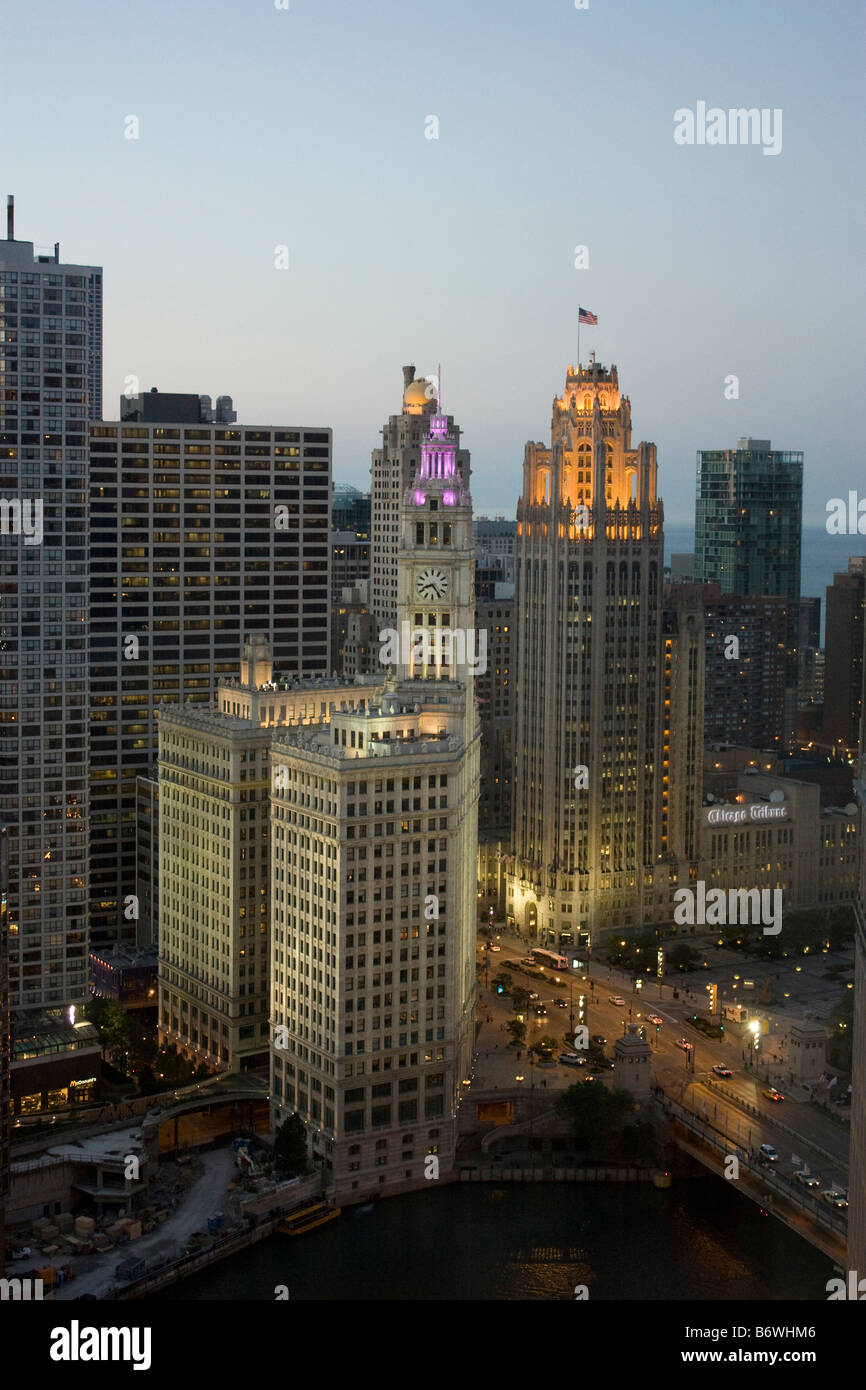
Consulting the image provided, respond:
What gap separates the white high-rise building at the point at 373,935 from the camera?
200ft

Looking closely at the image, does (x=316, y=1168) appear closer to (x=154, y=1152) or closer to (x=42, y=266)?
(x=154, y=1152)

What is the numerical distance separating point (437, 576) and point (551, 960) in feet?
89.0

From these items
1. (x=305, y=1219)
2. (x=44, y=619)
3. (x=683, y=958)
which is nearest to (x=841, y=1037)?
(x=683, y=958)

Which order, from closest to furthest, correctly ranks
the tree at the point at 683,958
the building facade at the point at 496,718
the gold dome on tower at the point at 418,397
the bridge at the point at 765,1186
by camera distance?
the bridge at the point at 765,1186 < the tree at the point at 683,958 < the building facade at the point at 496,718 < the gold dome on tower at the point at 418,397

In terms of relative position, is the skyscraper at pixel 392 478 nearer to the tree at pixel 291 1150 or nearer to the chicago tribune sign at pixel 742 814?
the chicago tribune sign at pixel 742 814

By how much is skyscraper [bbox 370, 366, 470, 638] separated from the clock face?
5041 centimetres

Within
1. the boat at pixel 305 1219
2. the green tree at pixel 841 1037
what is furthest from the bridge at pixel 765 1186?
the boat at pixel 305 1219

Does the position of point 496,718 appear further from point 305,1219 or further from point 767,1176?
point 305,1219

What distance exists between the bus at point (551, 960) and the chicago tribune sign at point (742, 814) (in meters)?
14.7

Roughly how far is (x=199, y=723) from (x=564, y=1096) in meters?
21.6

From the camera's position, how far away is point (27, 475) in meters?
72.2

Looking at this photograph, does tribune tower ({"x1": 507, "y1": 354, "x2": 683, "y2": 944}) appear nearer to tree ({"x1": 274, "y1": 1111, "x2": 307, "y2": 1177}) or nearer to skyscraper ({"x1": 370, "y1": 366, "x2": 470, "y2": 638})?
skyscraper ({"x1": 370, "y1": 366, "x2": 470, "y2": 638})

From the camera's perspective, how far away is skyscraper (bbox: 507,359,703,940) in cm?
9488
